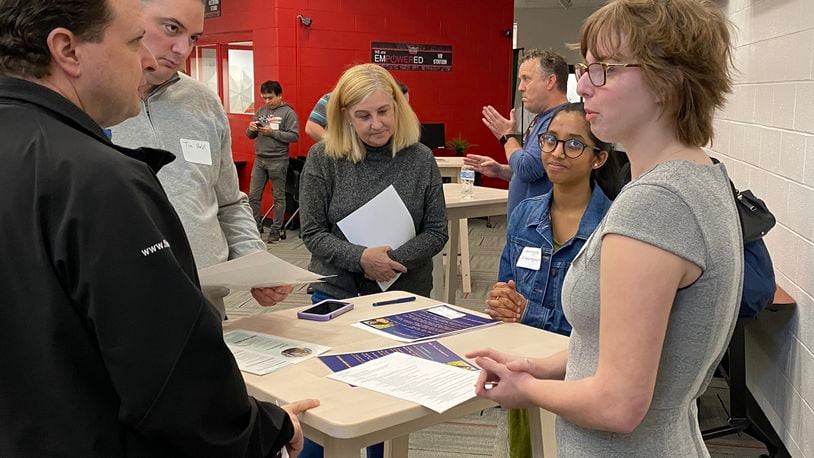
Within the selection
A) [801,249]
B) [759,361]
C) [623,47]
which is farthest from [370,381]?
[759,361]

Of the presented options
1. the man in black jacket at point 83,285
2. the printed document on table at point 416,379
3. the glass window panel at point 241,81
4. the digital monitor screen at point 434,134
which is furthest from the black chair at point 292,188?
the man in black jacket at point 83,285

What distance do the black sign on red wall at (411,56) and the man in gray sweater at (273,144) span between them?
131cm

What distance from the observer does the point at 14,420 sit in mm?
875

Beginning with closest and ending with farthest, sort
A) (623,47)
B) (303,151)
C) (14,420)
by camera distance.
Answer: (14,420)
(623,47)
(303,151)

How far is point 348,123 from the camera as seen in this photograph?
8.03 feet

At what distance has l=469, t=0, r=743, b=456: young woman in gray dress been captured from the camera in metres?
1.03

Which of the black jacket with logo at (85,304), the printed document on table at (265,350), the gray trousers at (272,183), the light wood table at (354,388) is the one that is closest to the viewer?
the black jacket with logo at (85,304)

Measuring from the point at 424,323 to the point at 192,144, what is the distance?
76cm

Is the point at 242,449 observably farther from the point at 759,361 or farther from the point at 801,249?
the point at 759,361

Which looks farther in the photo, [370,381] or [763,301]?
[763,301]

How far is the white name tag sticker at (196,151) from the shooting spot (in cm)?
193

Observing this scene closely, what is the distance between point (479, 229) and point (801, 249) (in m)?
5.77

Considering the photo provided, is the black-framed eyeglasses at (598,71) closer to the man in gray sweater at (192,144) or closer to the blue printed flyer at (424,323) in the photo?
the blue printed flyer at (424,323)

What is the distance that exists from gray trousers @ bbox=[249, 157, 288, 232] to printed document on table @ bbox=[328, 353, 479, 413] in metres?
6.35
